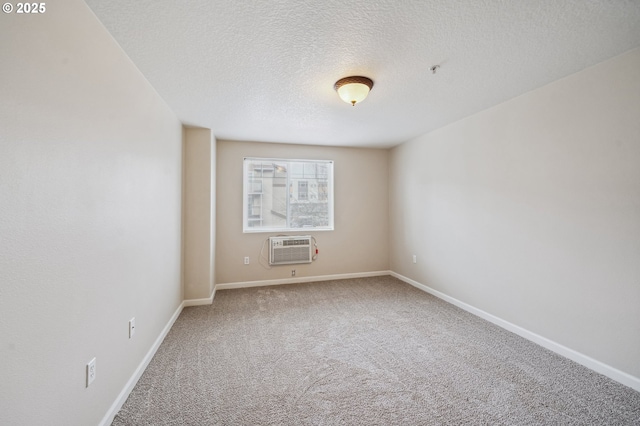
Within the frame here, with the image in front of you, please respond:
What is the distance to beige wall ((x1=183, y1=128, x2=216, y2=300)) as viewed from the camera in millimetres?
3397

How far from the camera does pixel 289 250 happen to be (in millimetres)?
4277

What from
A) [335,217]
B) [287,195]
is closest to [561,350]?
[335,217]

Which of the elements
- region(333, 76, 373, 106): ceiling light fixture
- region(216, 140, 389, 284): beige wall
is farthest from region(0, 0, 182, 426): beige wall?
region(216, 140, 389, 284): beige wall

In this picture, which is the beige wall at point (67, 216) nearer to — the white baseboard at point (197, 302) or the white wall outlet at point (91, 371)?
the white wall outlet at point (91, 371)

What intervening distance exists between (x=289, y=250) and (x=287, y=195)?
3.08 ft

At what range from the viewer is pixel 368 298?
11.9 feet

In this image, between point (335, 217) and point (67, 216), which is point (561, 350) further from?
point (67, 216)

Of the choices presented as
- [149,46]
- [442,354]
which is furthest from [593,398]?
[149,46]

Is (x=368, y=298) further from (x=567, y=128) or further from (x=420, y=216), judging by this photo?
(x=567, y=128)

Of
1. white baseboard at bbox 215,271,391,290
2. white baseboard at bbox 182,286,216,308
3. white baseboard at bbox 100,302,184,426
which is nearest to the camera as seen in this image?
white baseboard at bbox 100,302,184,426

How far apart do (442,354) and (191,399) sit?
1990 mm

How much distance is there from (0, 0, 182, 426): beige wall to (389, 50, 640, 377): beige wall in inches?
133
